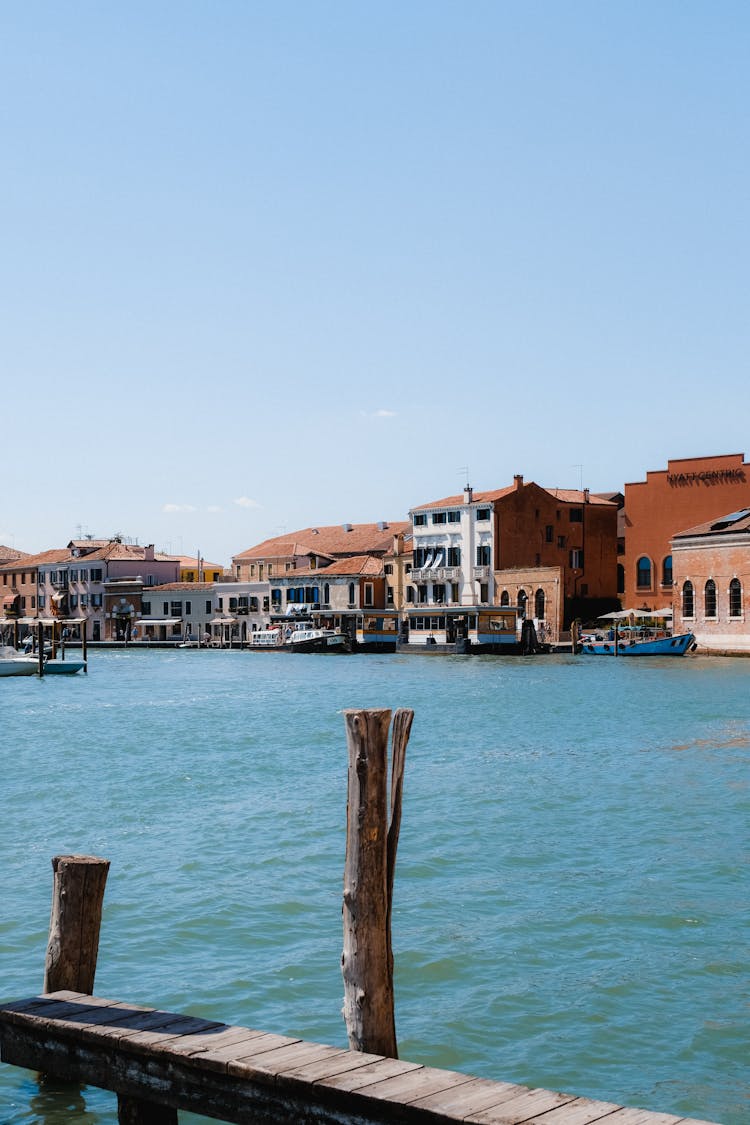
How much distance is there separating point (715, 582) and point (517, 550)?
1707cm

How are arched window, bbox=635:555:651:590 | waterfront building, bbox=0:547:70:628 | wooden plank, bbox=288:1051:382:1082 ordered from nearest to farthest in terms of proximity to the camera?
wooden plank, bbox=288:1051:382:1082 < arched window, bbox=635:555:651:590 < waterfront building, bbox=0:547:70:628

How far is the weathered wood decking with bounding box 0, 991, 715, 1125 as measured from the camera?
18.2 ft

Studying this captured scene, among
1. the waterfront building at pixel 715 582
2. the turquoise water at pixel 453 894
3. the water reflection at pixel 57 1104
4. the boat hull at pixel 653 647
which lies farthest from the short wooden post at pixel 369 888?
the boat hull at pixel 653 647

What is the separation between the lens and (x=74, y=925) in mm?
7617

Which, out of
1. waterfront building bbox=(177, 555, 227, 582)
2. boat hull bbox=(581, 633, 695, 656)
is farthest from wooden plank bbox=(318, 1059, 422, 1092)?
waterfront building bbox=(177, 555, 227, 582)

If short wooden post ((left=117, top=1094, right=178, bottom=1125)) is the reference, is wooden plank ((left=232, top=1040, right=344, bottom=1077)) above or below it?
above

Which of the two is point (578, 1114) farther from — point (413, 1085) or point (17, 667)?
point (17, 667)

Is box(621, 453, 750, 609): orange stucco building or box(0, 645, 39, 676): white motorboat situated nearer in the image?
box(0, 645, 39, 676): white motorboat

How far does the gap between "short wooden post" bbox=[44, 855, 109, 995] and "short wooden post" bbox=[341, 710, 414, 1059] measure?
5.37ft

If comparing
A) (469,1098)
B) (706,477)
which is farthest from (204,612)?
(469,1098)

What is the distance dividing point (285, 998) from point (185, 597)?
89.2 meters

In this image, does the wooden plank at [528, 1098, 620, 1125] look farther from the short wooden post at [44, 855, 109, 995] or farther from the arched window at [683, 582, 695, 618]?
the arched window at [683, 582, 695, 618]

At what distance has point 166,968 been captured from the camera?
10336 mm

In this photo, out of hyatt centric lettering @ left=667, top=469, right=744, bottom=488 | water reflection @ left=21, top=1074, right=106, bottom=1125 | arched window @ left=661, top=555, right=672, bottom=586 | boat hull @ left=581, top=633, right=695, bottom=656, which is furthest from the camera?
arched window @ left=661, top=555, right=672, bottom=586
